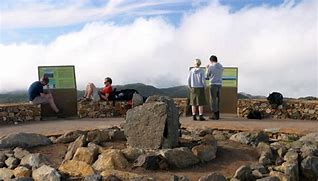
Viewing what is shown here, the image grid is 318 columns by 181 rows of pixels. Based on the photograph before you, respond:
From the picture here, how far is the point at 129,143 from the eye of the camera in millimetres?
9477

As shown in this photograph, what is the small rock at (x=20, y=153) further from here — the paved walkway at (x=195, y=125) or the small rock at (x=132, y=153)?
the paved walkway at (x=195, y=125)

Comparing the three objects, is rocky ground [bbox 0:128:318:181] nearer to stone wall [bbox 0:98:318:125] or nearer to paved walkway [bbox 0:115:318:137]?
paved walkway [bbox 0:115:318:137]

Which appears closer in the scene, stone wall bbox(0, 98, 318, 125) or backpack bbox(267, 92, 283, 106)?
stone wall bbox(0, 98, 318, 125)

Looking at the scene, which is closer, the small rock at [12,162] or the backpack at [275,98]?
the small rock at [12,162]

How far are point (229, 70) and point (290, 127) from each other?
4.70 meters

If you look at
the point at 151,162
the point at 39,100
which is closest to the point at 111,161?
the point at 151,162

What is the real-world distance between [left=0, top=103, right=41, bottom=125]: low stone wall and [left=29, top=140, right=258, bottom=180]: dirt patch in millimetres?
4921

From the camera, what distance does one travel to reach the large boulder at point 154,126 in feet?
30.1

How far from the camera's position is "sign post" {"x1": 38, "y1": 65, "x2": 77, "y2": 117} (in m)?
16.5

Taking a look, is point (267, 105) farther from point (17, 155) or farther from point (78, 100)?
point (17, 155)

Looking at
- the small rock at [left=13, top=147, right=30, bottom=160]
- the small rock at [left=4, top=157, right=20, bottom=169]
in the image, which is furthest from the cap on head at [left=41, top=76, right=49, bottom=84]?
the small rock at [left=4, top=157, right=20, bottom=169]

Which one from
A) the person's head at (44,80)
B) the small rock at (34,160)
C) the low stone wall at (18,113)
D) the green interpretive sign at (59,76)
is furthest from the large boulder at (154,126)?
the green interpretive sign at (59,76)

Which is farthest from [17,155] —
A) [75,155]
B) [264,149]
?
[264,149]

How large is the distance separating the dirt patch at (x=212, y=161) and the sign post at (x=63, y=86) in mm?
5970
